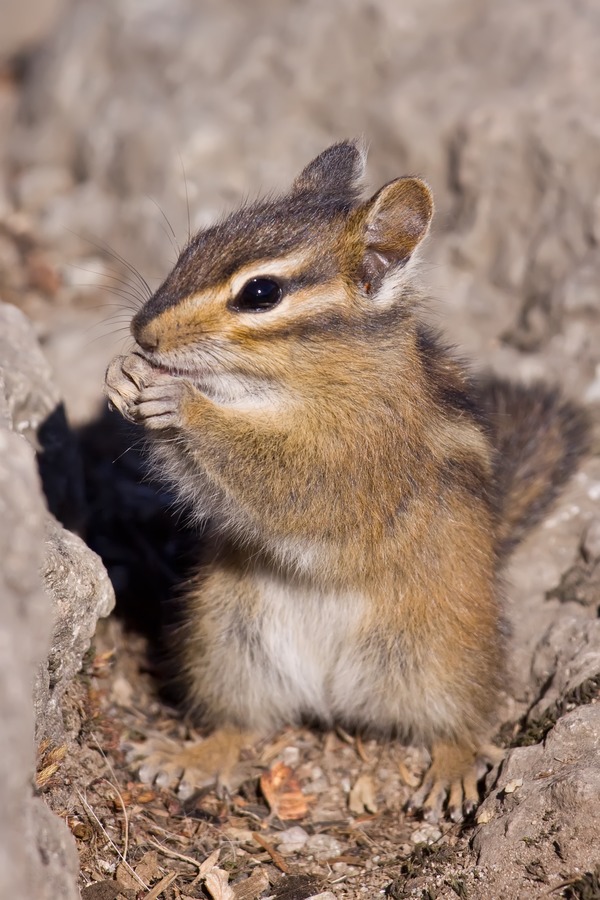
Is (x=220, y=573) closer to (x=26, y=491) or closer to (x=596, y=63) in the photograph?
(x=26, y=491)

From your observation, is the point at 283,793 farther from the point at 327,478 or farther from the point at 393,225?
the point at 393,225

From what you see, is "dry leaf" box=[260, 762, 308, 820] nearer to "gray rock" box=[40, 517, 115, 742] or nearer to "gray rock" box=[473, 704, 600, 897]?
"gray rock" box=[473, 704, 600, 897]

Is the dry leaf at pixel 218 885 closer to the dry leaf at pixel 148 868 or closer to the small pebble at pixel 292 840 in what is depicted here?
the dry leaf at pixel 148 868

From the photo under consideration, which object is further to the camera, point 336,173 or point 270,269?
point 336,173

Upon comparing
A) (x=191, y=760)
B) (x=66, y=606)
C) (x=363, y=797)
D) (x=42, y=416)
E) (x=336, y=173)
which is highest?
(x=336, y=173)

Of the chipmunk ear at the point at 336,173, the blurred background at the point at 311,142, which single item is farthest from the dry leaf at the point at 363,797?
the blurred background at the point at 311,142

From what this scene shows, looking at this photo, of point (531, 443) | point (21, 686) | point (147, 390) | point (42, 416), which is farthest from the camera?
point (531, 443)

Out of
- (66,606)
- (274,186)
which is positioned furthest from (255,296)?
(274,186)
